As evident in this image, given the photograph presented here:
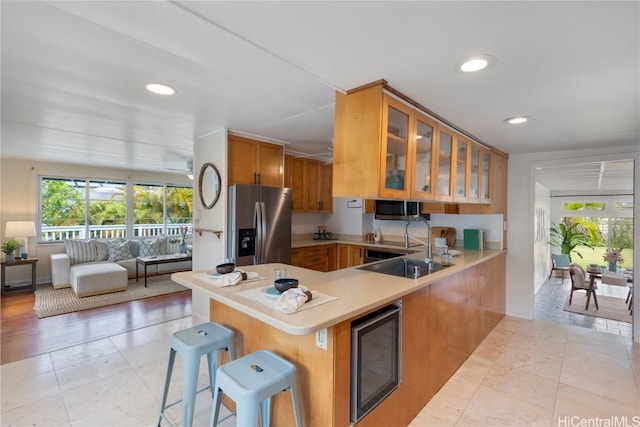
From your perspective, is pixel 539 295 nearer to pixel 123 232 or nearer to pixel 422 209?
pixel 422 209

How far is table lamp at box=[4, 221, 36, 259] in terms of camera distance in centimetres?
486

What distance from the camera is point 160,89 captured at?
82.0 inches

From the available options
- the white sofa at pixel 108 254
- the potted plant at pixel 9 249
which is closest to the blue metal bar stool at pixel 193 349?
the white sofa at pixel 108 254

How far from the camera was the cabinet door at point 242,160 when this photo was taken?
10.7 ft

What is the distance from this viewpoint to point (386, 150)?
1.81 m

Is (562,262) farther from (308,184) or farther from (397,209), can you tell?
(308,184)

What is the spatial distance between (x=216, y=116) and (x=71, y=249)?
4619 mm

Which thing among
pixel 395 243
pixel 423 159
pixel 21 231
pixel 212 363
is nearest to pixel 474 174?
pixel 423 159

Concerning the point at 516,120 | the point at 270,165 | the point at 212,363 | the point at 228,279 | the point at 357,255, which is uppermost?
the point at 516,120

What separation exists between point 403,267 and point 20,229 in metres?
6.13

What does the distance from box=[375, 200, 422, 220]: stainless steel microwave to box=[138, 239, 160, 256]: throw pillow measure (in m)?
4.49

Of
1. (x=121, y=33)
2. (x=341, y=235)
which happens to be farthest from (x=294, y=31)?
(x=341, y=235)

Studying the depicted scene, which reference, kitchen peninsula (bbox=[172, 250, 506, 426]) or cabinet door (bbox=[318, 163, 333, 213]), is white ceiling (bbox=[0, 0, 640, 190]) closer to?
kitchen peninsula (bbox=[172, 250, 506, 426])

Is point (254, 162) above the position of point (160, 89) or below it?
below
